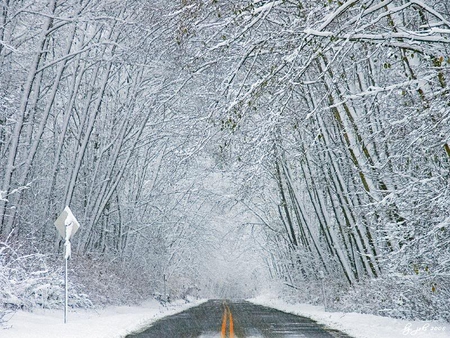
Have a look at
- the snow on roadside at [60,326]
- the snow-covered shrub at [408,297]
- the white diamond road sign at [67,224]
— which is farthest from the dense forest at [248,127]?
the white diamond road sign at [67,224]

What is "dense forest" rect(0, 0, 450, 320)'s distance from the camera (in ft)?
28.5

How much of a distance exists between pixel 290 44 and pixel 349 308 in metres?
13.4

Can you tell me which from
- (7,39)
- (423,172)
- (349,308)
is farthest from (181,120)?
(423,172)

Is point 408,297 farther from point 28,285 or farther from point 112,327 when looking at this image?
point 28,285

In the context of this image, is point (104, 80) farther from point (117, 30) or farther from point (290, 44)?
point (290, 44)

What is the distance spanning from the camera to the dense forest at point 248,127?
8.68 metres

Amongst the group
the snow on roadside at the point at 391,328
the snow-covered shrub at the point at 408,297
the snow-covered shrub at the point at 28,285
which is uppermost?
the snow-covered shrub at the point at 28,285

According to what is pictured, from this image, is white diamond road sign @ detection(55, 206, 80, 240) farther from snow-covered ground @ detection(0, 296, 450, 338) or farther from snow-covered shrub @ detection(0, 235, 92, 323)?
snow-covered ground @ detection(0, 296, 450, 338)

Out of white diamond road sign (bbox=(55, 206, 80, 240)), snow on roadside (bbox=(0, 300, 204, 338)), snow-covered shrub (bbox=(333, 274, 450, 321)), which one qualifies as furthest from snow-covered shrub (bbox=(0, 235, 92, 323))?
snow-covered shrub (bbox=(333, 274, 450, 321))

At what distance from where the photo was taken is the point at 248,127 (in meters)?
18.7

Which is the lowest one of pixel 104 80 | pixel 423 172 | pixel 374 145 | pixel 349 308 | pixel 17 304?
pixel 349 308

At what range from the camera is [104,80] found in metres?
19.9

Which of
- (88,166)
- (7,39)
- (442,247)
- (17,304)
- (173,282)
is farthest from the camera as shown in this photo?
(173,282)

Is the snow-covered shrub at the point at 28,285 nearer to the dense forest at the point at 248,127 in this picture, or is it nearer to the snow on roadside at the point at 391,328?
the dense forest at the point at 248,127
